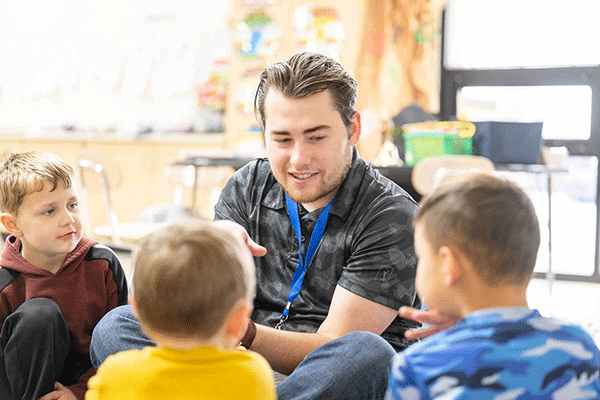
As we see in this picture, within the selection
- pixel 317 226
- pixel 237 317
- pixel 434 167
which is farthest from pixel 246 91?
pixel 237 317

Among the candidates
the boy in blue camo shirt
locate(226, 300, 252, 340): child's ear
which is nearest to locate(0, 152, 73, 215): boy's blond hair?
locate(226, 300, 252, 340): child's ear

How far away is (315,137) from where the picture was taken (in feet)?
5.29

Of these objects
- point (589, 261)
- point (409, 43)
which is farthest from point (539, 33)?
point (589, 261)

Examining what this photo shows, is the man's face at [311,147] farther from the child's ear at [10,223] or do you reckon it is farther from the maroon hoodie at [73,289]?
the child's ear at [10,223]

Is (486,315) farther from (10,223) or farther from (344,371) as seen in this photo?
(10,223)

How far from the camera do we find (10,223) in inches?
66.9

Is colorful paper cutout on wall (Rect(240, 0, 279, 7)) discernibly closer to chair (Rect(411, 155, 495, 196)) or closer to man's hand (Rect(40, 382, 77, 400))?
chair (Rect(411, 155, 495, 196))

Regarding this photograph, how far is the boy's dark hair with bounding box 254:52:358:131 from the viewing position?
1.60 m

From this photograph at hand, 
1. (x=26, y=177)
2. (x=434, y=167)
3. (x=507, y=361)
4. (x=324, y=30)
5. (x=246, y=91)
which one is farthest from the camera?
(x=246, y=91)

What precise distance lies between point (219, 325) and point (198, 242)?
0.13m

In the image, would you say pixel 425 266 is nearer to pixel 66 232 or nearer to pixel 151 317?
pixel 151 317

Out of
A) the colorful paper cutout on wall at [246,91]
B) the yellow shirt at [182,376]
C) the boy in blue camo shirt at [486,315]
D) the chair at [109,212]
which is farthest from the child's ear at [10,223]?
the colorful paper cutout on wall at [246,91]

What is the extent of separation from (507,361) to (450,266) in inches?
6.4

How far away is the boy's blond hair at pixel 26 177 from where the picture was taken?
1.68 metres
